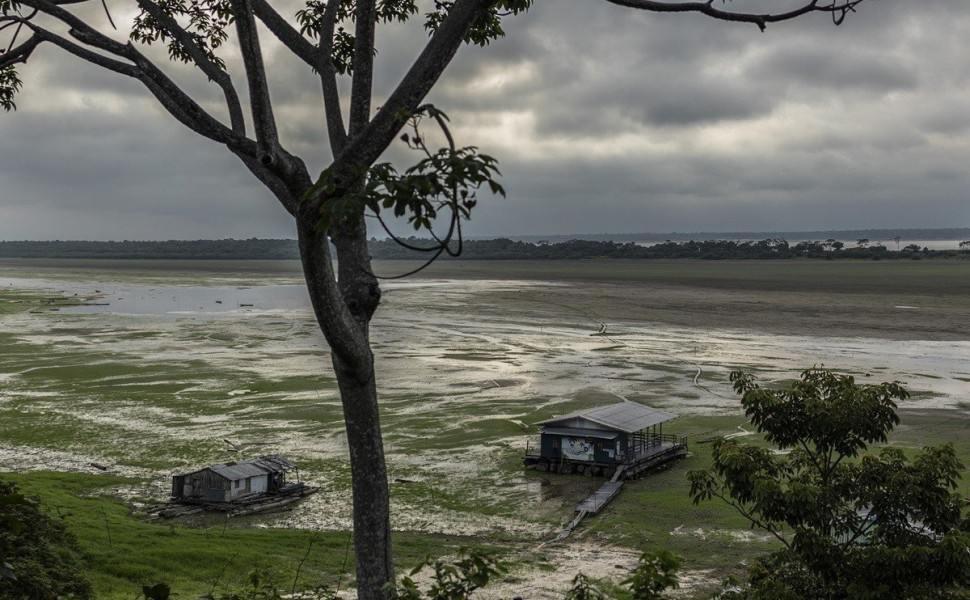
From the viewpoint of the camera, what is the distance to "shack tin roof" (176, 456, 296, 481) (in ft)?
93.7

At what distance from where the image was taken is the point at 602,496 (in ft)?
98.6

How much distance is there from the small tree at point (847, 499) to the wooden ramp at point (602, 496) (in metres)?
17.3

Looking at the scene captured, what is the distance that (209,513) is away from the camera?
28.0 metres

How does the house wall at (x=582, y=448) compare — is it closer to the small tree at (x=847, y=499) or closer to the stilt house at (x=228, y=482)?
the stilt house at (x=228, y=482)

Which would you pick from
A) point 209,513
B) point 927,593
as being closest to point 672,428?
point 209,513

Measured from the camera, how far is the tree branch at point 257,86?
6.54 metres

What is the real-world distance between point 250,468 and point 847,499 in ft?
73.2

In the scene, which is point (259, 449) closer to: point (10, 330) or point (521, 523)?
point (521, 523)

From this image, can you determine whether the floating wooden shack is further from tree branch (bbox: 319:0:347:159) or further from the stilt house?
tree branch (bbox: 319:0:347:159)

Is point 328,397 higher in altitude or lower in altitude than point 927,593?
lower

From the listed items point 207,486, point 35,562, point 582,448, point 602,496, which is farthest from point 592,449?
point 35,562

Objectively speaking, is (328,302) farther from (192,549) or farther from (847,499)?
(192,549)

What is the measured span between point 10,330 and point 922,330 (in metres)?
77.4

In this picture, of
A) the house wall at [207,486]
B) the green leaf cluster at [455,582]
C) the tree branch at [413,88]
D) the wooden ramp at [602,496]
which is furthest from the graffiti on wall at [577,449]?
the tree branch at [413,88]
